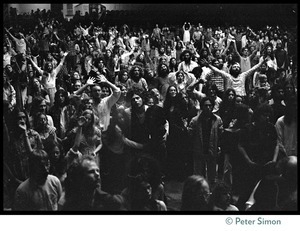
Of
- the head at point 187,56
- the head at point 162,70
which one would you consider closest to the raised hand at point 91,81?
the head at point 162,70

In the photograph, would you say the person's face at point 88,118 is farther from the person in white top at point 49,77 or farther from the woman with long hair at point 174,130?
the woman with long hair at point 174,130

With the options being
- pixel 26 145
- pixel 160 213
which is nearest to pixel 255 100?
pixel 160 213

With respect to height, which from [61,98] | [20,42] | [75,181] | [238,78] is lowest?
[75,181]

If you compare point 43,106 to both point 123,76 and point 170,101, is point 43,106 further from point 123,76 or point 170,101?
point 170,101

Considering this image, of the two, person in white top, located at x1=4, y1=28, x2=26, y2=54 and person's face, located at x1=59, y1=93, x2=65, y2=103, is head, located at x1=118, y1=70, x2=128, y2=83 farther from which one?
person in white top, located at x1=4, y1=28, x2=26, y2=54

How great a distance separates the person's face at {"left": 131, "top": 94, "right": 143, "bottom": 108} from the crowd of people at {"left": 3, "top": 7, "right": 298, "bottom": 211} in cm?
1

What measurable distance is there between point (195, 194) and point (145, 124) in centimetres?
105

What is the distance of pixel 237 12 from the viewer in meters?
7.50

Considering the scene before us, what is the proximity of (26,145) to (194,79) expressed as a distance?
2.26m

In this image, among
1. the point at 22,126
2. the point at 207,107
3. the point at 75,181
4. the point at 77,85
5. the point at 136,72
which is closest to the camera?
the point at 75,181

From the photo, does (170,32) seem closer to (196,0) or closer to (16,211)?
(196,0)

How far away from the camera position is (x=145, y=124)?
288 inches

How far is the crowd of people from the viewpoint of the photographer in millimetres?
7152

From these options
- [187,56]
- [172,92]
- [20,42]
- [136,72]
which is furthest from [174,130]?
[20,42]
